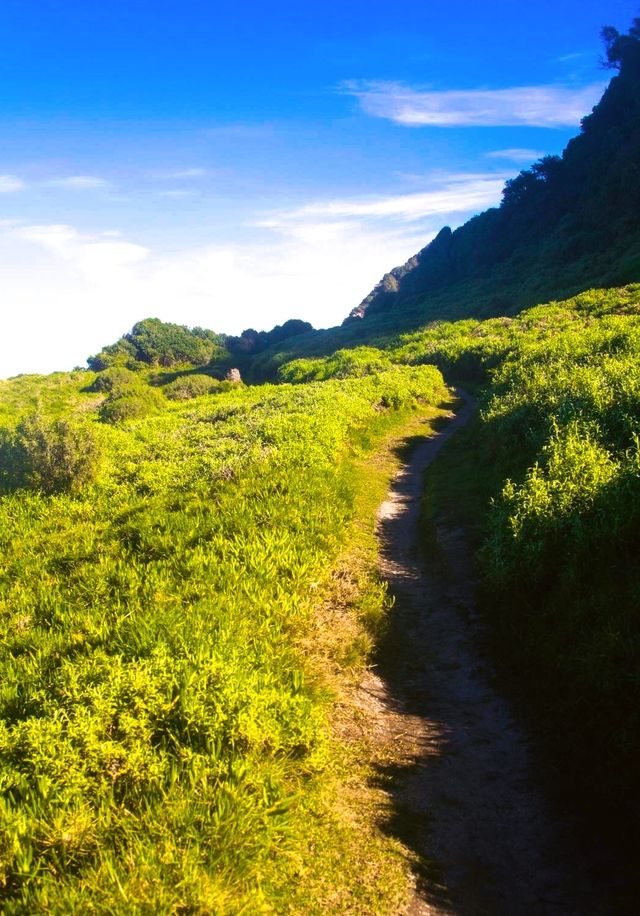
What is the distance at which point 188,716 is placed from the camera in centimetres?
528

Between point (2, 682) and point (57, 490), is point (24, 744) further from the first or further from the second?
point (57, 490)

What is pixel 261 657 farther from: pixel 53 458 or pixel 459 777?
pixel 53 458

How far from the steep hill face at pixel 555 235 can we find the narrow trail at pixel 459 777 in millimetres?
47469

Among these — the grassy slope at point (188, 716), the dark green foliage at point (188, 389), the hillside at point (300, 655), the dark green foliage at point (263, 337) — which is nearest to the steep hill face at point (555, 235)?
the dark green foliage at point (263, 337)

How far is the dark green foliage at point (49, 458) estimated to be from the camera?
17.4m

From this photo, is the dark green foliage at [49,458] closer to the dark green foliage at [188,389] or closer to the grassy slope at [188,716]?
the grassy slope at [188,716]

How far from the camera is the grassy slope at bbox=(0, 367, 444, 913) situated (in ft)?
13.3

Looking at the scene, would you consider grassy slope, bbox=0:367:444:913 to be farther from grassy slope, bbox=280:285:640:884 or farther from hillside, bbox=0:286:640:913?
grassy slope, bbox=280:285:640:884

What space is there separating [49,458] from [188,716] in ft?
48.3

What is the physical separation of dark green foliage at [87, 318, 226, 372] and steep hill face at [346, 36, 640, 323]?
40.1 meters

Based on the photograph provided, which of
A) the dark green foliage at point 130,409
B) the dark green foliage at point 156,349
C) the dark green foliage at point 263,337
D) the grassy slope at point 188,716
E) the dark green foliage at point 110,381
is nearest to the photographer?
the grassy slope at point 188,716

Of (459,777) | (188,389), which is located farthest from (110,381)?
(459,777)

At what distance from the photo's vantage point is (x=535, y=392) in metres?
17.4

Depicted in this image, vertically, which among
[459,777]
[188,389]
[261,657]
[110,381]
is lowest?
[459,777]
